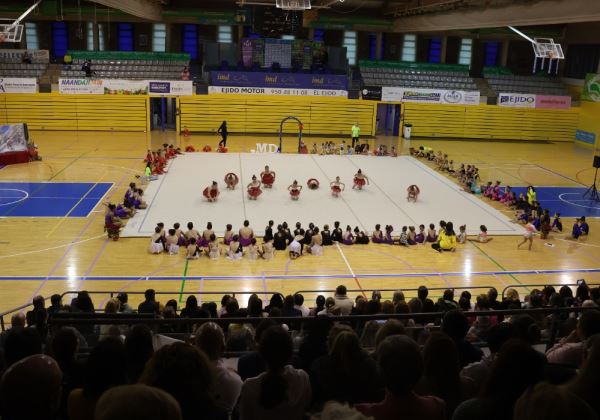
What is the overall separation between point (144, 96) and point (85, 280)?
24.1m

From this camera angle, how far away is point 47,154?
29.0 meters

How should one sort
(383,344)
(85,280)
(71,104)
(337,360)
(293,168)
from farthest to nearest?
1. (71,104)
2. (293,168)
3. (85,280)
4. (337,360)
5. (383,344)

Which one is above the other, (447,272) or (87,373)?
(87,373)

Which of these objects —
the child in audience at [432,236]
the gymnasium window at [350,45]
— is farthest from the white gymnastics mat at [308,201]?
the gymnasium window at [350,45]

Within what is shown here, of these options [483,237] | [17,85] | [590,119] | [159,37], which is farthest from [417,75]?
[17,85]

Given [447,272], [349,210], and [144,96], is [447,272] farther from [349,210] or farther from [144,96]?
[144,96]

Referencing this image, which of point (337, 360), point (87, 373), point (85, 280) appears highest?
point (87, 373)

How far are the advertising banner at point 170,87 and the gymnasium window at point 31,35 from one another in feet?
41.0

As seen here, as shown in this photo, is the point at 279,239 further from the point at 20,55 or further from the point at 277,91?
the point at 20,55

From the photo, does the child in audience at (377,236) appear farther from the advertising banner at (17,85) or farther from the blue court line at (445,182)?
the advertising banner at (17,85)

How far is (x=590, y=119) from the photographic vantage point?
38.3 metres

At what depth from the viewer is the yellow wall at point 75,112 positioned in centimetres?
3547

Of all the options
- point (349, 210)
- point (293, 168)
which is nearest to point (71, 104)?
point (293, 168)

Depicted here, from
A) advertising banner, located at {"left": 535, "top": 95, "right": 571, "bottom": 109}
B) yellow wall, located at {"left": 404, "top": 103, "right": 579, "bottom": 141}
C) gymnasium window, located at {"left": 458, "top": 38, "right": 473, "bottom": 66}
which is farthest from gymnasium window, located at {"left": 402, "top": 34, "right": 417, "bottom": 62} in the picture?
advertising banner, located at {"left": 535, "top": 95, "right": 571, "bottom": 109}
